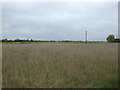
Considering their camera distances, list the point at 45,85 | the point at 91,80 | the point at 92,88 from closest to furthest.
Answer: the point at 92,88 → the point at 45,85 → the point at 91,80

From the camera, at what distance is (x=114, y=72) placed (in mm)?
3576

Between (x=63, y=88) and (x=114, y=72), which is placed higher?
(x=114, y=72)

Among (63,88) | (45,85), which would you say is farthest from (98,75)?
(45,85)

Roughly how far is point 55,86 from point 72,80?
0.64 meters

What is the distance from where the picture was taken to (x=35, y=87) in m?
2.86

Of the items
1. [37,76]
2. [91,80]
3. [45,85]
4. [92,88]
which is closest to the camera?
[92,88]

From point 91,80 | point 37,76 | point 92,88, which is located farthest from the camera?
point 37,76

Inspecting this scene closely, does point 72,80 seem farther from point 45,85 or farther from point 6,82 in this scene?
point 6,82

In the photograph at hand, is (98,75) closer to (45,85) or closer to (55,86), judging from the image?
(55,86)

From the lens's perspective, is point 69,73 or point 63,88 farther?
point 69,73

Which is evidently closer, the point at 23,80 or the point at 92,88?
the point at 92,88

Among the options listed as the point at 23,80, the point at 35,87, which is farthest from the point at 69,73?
the point at 23,80

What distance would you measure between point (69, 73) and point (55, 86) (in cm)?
88

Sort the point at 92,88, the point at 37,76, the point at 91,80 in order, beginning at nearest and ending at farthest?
the point at 92,88 < the point at 91,80 < the point at 37,76
